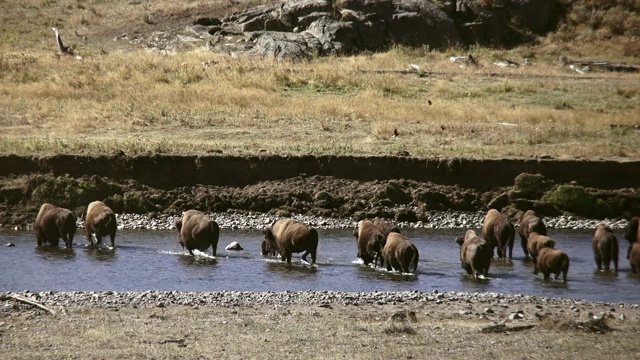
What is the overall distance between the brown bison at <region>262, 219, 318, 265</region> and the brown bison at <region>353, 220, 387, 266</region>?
0.92 metres

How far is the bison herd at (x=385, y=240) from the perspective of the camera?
2195 cm

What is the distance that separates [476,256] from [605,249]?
301 cm

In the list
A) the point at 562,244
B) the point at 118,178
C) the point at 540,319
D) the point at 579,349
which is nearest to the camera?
the point at 579,349

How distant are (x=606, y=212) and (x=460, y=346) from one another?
16.0 metres

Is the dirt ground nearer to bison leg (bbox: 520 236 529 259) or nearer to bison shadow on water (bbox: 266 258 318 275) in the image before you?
bison shadow on water (bbox: 266 258 318 275)

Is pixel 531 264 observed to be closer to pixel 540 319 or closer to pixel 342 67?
pixel 540 319

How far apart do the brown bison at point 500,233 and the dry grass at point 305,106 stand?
633 cm

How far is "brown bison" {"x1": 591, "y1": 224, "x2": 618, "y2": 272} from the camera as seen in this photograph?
23.0 m

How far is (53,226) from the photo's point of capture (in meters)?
24.6

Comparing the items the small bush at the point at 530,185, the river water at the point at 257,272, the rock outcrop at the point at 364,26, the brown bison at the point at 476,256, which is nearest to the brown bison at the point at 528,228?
the river water at the point at 257,272

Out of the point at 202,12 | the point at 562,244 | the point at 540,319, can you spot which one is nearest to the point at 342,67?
the point at 202,12

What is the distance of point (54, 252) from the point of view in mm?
24062

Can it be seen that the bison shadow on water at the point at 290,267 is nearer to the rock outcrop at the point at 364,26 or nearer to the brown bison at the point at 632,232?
the brown bison at the point at 632,232

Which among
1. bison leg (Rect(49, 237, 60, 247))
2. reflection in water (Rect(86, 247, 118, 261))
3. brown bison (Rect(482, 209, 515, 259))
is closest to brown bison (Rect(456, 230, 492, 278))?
brown bison (Rect(482, 209, 515, 259))
